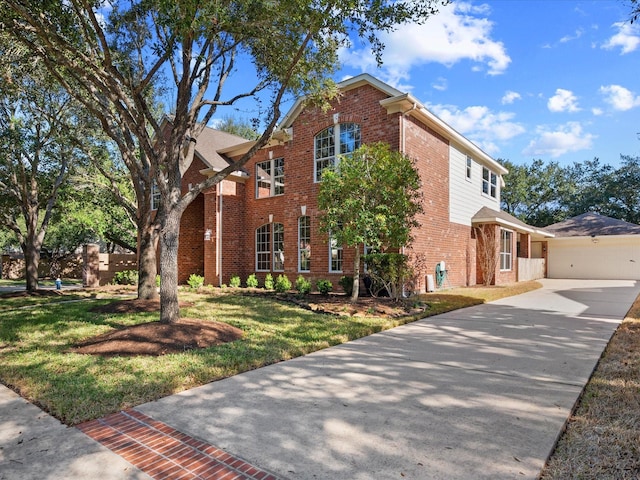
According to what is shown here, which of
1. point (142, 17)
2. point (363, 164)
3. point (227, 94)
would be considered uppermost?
point (142, 17)

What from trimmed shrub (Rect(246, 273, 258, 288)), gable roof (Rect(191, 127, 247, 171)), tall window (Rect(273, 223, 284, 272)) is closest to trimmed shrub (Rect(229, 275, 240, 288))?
trimmed shrub (Rect(246, 273, 258, 288))

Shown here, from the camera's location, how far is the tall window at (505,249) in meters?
17.9

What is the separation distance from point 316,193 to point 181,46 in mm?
7457

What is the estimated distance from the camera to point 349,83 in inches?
509

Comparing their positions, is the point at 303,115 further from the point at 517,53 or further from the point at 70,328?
the point at 70,328

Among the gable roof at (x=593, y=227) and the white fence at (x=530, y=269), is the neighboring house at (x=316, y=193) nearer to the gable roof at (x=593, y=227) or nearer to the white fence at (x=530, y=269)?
the white fence at (x=530, y=269)

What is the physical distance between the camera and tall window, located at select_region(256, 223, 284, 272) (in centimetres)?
1580

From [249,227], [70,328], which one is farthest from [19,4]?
[249,227]

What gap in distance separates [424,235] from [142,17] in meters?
9.90

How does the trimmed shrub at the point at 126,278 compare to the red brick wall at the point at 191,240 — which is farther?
the red brick wall at the point at 191,240

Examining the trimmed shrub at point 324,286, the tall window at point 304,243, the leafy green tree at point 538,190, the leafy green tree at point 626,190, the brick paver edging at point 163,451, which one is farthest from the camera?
the leafy green tree at point 538,190

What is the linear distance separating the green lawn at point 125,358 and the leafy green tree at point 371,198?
6.95ft

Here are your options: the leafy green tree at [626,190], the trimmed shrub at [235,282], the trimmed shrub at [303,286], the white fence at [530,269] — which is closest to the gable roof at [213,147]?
the trimmed shrub at [235,282]

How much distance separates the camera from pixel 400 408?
3.59 metres
